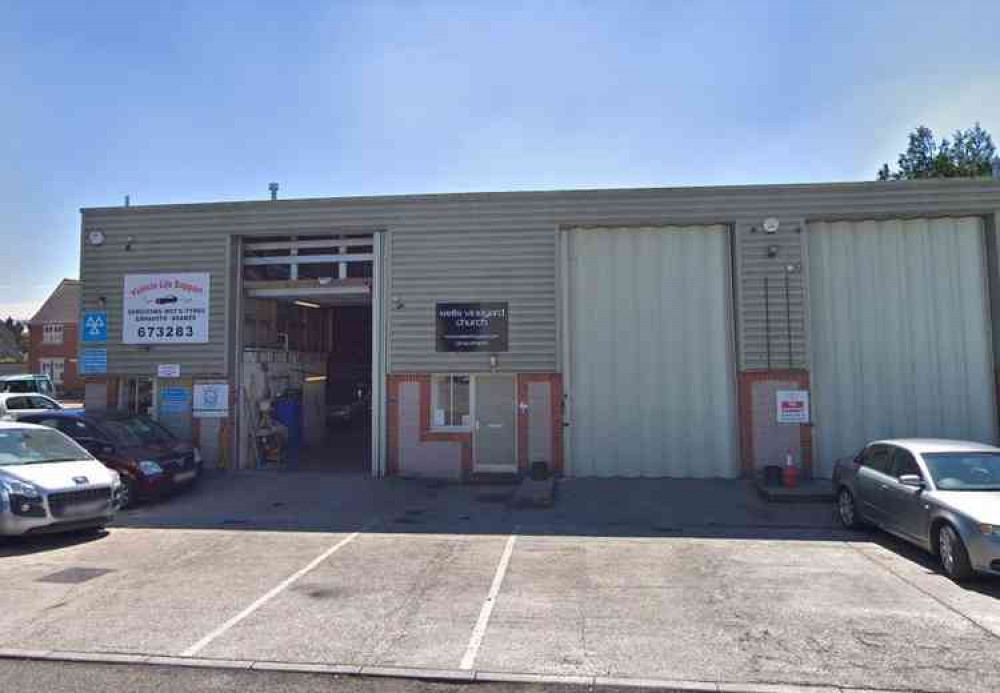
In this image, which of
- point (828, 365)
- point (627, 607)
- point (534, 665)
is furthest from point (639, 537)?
point (828, 365)

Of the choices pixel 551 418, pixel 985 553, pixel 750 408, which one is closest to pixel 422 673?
pixel 985 553

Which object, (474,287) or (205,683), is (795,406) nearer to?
(474,287)

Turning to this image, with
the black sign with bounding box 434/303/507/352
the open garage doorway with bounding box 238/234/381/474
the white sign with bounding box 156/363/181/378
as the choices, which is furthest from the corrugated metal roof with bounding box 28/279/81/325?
the black sign with bounding box 434/303/507/352

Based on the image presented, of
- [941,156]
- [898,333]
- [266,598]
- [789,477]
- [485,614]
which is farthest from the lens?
[941,156]

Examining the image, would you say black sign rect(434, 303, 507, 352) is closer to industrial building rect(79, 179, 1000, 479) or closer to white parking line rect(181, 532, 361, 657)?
industrial building rect(79, 179, 1000, 479)

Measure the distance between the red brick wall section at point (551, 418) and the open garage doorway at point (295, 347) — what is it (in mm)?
3154

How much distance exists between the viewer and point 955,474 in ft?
27.8

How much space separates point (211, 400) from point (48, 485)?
621 cm

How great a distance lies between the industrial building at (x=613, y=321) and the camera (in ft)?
46.7

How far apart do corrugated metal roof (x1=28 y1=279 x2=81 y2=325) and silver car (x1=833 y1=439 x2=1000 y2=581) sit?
5185cm

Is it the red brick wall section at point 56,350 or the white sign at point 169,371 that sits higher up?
the red brick wall section at point 56,350

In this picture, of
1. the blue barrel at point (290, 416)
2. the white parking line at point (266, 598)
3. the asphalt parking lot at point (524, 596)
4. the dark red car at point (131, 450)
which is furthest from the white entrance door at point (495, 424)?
the dark red car at point (131, 450)

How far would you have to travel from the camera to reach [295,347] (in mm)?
19094

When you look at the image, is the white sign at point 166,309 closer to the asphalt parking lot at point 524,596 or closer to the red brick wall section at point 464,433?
the red brick wall section at point 464,433
